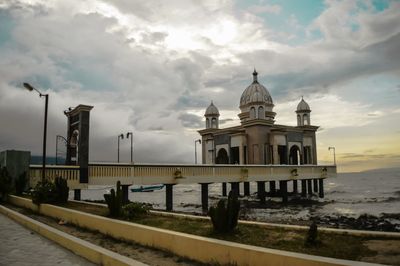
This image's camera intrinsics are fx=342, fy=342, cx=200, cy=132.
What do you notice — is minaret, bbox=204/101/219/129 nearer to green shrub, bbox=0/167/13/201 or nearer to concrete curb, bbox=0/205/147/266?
green shrub, bbox=0/167/13/201

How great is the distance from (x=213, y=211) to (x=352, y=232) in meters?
3.43

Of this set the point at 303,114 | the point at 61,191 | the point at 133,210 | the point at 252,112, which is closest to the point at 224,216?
the point at 133,210

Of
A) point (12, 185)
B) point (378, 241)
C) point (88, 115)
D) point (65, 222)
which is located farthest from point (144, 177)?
point (378, 241)

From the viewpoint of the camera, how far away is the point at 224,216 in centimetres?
842

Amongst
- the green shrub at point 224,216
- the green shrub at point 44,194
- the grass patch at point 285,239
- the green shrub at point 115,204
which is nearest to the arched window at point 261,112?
the green shrub at point 44,194

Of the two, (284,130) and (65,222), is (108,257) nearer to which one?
(65,222)

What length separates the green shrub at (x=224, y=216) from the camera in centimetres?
840

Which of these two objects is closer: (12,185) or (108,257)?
(108,257)

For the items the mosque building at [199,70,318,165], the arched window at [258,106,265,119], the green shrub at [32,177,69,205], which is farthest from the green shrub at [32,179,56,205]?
the arched window at [258,106,265,119]

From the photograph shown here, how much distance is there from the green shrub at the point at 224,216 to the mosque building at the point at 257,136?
37.7 m

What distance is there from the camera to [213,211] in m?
8.59

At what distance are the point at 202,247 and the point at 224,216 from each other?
4.31 feet

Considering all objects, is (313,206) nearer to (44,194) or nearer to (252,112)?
(252,112)

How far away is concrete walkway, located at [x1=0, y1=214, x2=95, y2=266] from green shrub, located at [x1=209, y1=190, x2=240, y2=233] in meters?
3.15
